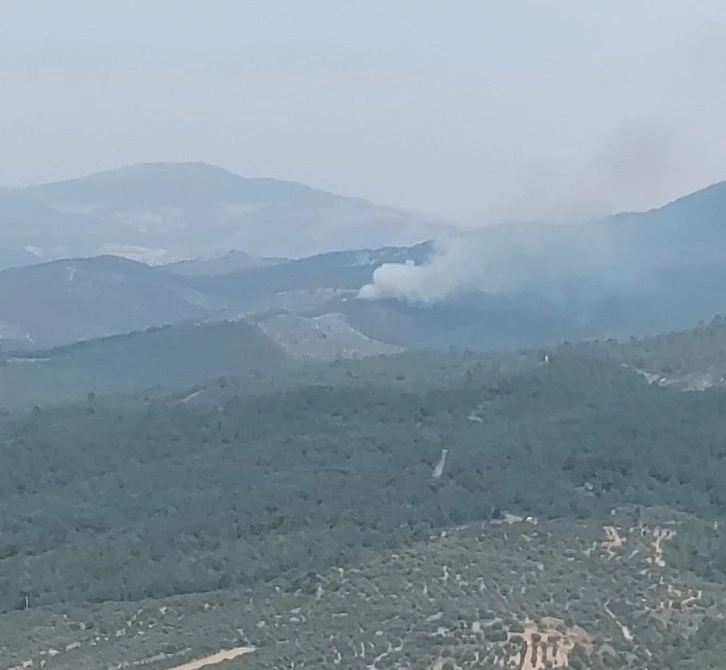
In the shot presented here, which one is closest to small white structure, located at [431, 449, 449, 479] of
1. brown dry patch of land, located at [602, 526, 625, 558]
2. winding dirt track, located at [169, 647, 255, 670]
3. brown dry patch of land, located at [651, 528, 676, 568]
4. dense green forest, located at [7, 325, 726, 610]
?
dense green forest, located at [7, 325, 726, 610]

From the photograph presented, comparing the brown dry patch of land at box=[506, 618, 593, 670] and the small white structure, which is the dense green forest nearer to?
the small white structure

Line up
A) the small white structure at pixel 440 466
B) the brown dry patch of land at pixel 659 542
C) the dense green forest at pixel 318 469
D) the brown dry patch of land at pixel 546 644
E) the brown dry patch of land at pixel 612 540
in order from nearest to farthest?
the brown dry patch of land at pixel 546 644
the brown dry patch of land at pixel 659 542
the brown dry patch of land at pixel 612 540
the dense green forest at pixel 318 469
the small white structure at pixel 440 466

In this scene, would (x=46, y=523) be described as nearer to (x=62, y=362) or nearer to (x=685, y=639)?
(x=685, y=639)

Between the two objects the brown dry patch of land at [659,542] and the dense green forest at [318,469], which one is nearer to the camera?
the brown dry patch of land at [659,542]

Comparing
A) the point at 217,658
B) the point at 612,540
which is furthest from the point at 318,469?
the point at 217,658

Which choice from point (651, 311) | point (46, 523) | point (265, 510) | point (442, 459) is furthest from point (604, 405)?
point (651, 311)

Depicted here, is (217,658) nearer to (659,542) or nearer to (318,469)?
(659,542)

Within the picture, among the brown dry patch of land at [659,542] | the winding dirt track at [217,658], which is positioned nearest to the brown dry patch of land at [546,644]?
the brown dry patch of land at [659,542]

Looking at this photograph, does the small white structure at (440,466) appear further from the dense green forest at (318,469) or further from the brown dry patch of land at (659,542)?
the brown dry patch of land at (659,542)

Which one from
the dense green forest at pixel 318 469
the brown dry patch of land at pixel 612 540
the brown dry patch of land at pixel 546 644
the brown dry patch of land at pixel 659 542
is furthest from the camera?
the dense green forest at pixel 318 469

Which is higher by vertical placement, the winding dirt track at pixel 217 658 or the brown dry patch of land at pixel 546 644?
the winding dirt track at pixel 217 658
